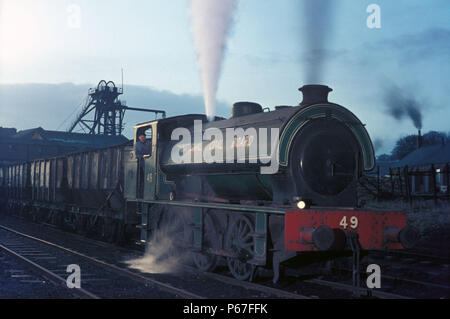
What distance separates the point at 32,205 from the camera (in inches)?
930

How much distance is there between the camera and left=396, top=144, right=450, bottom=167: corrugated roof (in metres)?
37.9

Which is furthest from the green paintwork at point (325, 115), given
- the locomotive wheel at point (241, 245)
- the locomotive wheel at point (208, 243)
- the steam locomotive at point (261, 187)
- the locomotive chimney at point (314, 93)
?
the locomotive wheel at point (208, 243)

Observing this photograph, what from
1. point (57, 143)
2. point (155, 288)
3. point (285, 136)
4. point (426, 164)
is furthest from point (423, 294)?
point (57, 143)

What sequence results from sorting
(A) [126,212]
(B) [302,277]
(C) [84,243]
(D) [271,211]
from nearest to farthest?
(D) [271,211] < (B) [302,277] < (A) [126,212] < (C) [84,243]

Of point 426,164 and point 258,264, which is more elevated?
point 426,164

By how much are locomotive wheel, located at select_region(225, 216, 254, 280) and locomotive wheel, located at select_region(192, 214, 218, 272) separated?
0.47 meters

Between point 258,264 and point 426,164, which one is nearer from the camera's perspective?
point 258,264

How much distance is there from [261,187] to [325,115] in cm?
159

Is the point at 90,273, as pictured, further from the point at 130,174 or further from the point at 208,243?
the point at 130,174

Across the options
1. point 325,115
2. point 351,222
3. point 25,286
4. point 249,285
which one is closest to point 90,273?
point 25,286

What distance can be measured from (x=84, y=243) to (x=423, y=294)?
9.86m

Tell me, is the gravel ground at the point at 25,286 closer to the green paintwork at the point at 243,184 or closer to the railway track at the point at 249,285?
the railway track at the point at 249,285

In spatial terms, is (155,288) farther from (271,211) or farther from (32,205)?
(32,205)

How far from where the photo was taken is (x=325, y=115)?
308 inches
